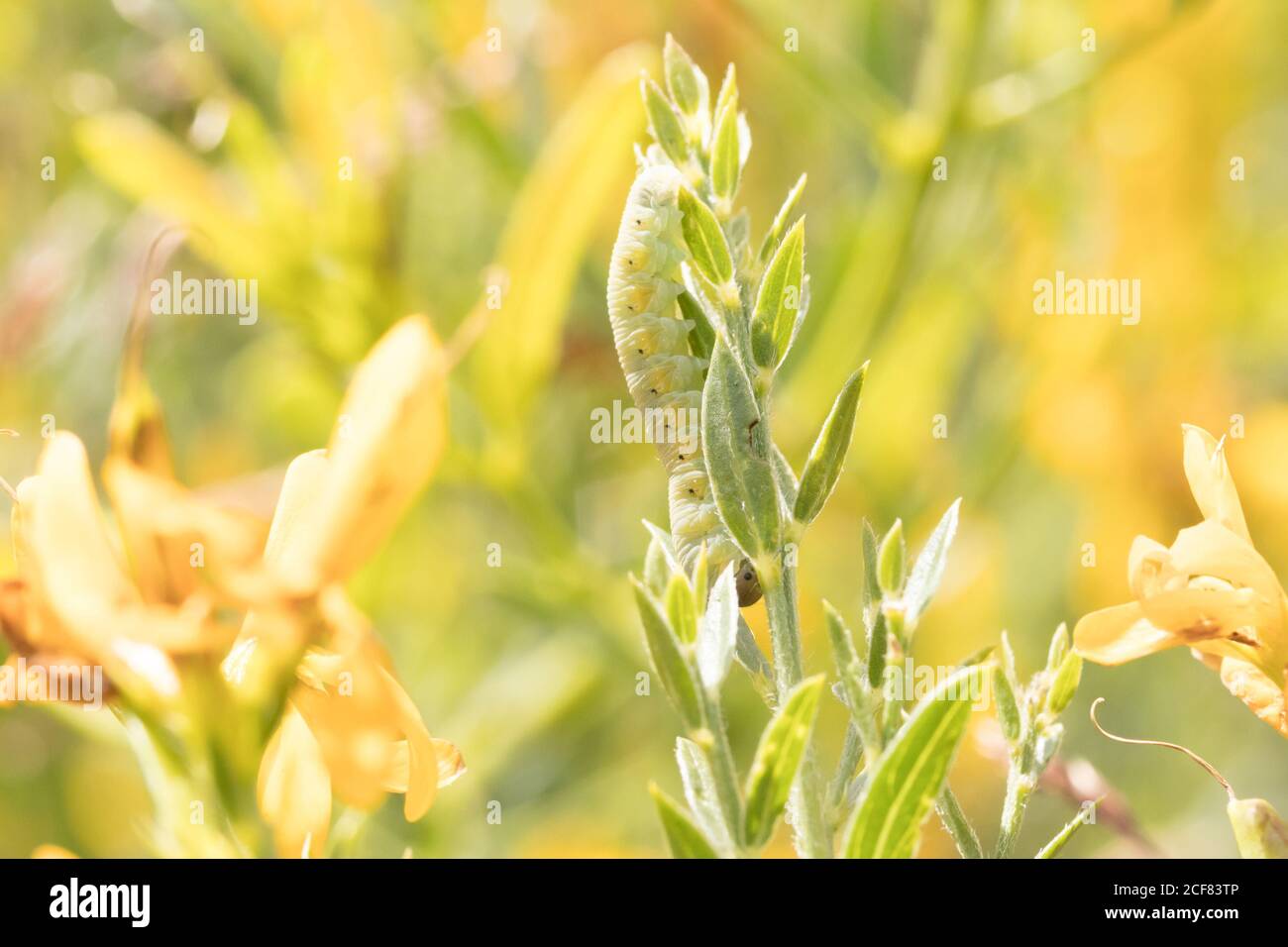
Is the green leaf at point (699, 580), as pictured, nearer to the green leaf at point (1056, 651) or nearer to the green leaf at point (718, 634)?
the green leaf at point (718, 634)

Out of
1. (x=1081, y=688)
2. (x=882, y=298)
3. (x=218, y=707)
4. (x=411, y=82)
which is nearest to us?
(x=218, y=707)

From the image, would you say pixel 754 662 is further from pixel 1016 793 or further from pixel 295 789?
pixel 295 789

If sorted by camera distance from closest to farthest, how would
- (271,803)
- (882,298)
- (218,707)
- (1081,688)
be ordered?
(218,707) < (271,803) < (882,298) < (1081,688)

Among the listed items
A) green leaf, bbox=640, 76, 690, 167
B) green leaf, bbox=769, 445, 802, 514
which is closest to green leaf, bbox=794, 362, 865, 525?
green leaf, bbox=769, 445, 802, 514

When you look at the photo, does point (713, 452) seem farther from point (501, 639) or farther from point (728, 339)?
point (501, 639)

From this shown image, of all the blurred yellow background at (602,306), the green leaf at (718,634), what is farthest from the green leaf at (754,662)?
the blurred yellow background at (602,306)
